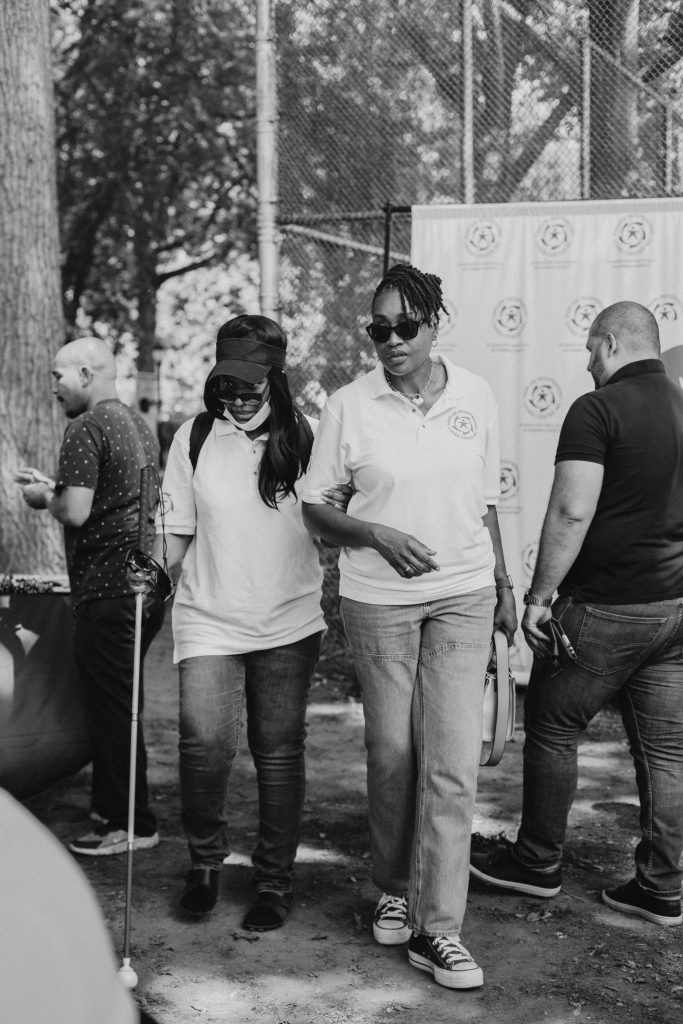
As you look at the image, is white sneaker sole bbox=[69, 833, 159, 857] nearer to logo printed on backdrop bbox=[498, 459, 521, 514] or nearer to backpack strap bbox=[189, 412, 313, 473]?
backpack strap bbox=[189, 412, 313, 473]

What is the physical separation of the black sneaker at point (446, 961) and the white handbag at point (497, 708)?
0.58 metres

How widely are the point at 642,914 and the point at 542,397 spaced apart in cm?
315

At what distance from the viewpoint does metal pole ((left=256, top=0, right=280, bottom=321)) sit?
673cm

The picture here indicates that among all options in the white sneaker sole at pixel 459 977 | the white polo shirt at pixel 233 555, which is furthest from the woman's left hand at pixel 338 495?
the white sneaker sole at pixel 459 977

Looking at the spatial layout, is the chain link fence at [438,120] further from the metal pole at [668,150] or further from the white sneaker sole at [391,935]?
the white sneaker sole at [391,935]

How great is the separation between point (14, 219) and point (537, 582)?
4210mm

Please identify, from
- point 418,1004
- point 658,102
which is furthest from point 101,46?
point 418,1004

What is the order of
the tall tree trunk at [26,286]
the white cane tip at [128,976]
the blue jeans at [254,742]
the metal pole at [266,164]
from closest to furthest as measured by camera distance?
the white cane tip at [128,976] → the blue jeans at [254,742] → the tall tree trunk at [26,286] → the metal pole at [266,164]

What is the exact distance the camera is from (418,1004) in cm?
333

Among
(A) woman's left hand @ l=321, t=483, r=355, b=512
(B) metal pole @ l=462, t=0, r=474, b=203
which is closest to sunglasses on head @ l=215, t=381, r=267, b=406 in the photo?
(A) woman's left hand @ l=321, t=483, r=355, b=512

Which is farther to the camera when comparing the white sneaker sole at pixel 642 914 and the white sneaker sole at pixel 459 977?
the white sneaker sole at pixel 642 914

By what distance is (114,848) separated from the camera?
180 inches

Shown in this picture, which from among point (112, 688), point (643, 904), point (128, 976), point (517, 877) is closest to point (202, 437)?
point (112, 688)

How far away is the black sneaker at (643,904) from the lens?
389cm
